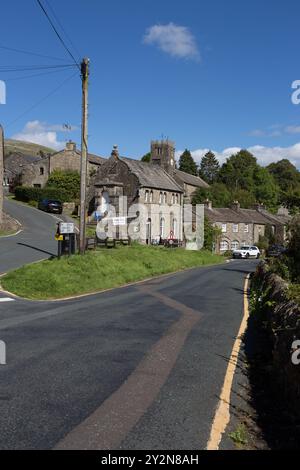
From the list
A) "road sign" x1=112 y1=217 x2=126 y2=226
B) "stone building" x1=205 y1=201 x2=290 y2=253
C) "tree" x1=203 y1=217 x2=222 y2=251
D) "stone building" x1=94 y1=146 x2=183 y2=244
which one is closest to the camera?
"road sign" x1=112 y1=217 x2=126 y2=226

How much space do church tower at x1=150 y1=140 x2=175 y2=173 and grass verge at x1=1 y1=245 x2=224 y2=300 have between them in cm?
4040

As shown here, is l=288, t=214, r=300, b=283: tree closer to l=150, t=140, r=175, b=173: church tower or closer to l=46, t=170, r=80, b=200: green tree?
l=46, t=170, r=80, b=200: green tree

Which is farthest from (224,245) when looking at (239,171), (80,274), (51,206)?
(239,171)

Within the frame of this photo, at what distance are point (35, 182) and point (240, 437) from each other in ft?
215

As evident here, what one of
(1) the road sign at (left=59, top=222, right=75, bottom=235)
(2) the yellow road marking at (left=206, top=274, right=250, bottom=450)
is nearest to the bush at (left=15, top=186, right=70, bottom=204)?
(1) the road sign at (left=59, top=222, right=75, bottom=235)

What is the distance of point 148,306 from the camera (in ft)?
53.0

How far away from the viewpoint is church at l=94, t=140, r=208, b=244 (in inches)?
2104

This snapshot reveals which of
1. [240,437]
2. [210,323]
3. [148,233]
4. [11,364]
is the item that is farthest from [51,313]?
[148,233]

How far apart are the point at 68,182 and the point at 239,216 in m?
25.1

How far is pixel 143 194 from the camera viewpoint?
5362cm

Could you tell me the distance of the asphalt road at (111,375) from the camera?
594 centimetres

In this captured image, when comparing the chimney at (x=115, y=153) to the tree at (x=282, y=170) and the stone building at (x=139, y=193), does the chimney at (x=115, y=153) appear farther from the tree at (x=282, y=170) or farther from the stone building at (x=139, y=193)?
the tree at (x=282, y=170)

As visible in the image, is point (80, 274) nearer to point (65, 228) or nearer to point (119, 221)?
point (65, 228)
